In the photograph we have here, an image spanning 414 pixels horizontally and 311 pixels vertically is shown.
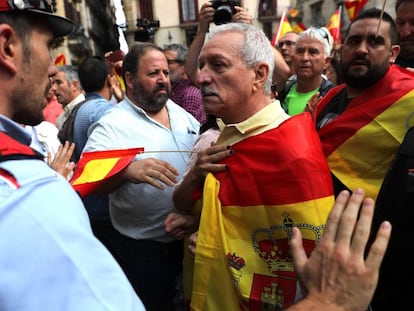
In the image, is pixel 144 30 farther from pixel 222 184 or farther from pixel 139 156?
pixel 222 184

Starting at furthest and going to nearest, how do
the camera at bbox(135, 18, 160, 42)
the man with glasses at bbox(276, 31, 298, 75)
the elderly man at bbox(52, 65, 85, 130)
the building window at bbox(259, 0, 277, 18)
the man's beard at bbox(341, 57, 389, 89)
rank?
the building window at bbox(259, 0, 277, 18), the camera at bbox(135, 18, 160, 42), the man with glasses at bbox(276, 31, 298, 75), the elderly man at bbox(52, 65, 85, 130), the man's beard at bbox(341, 57, 389, 89)

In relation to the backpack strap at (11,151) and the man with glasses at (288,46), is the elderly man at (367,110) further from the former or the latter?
the man with glasses at (288,46)

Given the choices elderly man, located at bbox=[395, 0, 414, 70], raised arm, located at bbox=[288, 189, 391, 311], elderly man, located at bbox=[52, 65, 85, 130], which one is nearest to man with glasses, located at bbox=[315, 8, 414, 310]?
elderly man, located at bbox=[395, 0, 414, 70]

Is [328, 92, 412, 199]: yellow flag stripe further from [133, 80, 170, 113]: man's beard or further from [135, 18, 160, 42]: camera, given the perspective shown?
[135, 18, 160, 42]: camera

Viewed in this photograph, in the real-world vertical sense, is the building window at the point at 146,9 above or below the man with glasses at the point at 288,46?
below

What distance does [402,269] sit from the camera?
5.14 ft

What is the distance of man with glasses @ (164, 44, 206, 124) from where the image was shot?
11.9ft

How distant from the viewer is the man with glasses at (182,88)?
362cm

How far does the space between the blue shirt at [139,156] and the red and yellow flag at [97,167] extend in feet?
0.59

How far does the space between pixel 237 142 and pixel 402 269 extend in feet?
2.76

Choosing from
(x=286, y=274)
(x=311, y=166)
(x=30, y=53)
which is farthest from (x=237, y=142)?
(x=30, y=53)

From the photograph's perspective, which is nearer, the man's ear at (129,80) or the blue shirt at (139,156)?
the blue shirt at (139,156)

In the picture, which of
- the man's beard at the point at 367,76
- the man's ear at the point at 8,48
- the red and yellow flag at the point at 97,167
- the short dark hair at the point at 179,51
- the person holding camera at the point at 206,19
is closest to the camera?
the man's ear at the point at 8,48

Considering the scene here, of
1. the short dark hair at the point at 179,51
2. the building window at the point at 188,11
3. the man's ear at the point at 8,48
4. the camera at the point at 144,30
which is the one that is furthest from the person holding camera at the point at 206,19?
the building window at the point at 188,11
